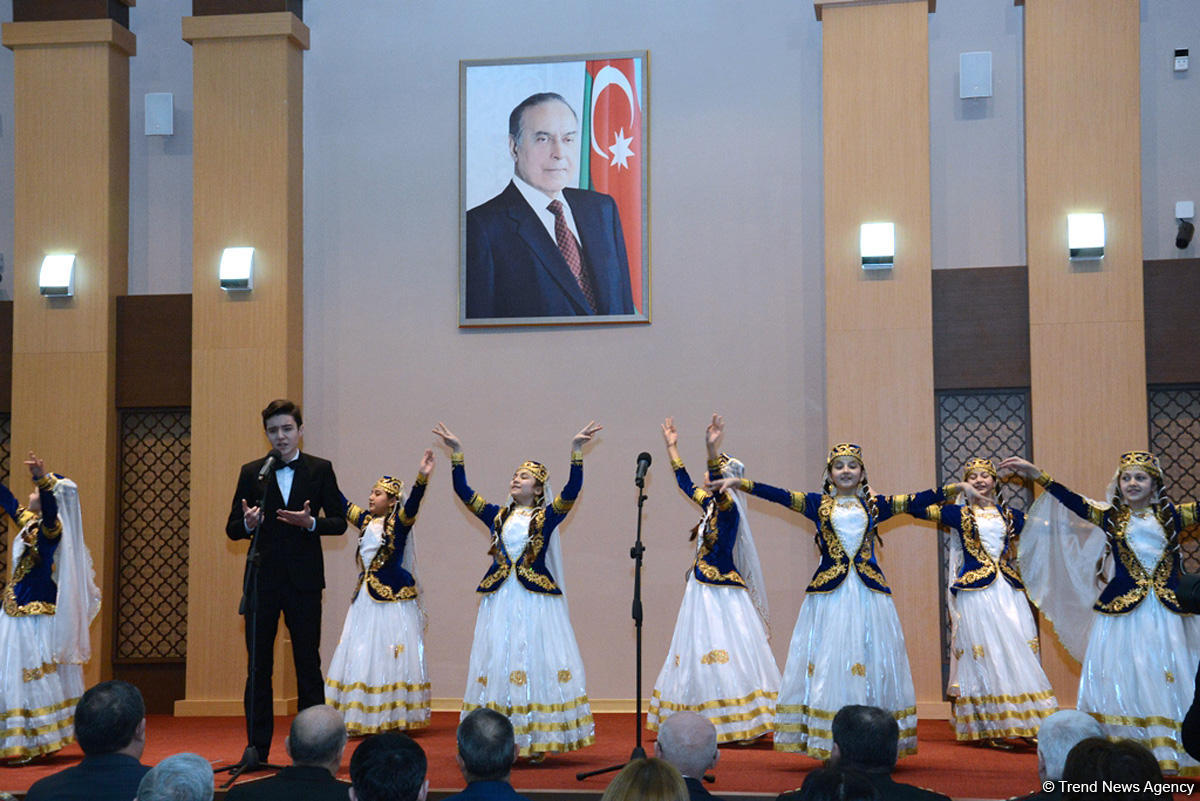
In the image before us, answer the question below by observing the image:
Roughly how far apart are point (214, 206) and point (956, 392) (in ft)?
17.1

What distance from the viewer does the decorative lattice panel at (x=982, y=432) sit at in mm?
8078

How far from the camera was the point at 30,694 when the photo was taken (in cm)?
644

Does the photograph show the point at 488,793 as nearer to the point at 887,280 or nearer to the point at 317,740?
the point at 317,740

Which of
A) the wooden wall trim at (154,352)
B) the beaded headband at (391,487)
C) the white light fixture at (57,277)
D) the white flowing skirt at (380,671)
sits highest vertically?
the white light fixture at (57,277)

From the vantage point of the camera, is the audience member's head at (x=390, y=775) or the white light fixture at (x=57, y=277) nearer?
the audience member's head at (x=390, y=775)

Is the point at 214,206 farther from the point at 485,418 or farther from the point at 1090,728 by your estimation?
the point at 1090,728

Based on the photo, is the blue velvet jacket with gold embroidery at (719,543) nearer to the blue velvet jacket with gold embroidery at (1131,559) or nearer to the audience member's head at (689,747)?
the blue velvet jacket with gold embroidery at (1131,559)

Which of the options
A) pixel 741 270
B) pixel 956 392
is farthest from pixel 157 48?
pixel 956 392

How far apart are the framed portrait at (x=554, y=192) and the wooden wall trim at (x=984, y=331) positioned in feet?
6.47

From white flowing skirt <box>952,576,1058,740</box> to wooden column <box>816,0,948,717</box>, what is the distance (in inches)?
43.3

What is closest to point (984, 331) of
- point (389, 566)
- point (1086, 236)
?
point (1086, 236)

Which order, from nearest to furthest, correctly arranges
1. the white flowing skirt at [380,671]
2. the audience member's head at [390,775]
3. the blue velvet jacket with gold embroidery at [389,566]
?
the audience member's head at [390,775] < the white flowing skirt at [380,671] < the blue velvet jacket with gold embroidery at [389,566]

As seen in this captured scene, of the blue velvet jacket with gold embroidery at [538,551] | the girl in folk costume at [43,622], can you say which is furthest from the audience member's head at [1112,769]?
the girl in folk costume at [43,622]

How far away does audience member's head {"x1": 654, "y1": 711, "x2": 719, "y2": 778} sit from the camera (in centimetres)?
326
